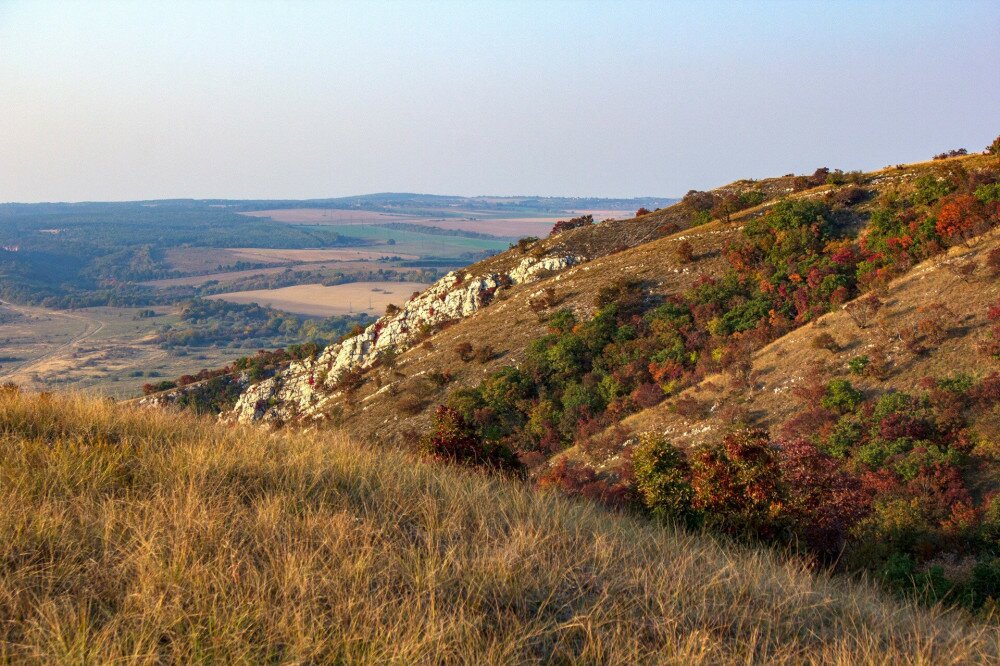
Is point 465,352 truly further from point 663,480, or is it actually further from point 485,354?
point 663,480

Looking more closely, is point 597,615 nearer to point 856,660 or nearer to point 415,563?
point 415,563

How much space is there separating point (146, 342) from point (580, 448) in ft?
454

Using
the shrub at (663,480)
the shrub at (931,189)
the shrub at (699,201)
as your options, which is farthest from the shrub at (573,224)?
the shrub at (663,480)

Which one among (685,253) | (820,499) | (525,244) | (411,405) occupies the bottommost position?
(411,405)

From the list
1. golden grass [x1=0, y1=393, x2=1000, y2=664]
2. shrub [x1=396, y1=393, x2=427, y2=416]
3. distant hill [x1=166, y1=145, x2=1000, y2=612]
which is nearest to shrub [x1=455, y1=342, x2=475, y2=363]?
distant hill [x1=166, y1=145, x2=1000, y2=612]

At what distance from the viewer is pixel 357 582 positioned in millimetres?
4730

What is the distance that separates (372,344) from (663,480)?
113 ft

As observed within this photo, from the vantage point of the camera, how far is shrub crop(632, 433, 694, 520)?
404 inches

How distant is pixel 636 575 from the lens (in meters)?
→ 5.45

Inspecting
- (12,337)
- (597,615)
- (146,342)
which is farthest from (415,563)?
(12,337)

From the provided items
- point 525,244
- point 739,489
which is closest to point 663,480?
point 739,489

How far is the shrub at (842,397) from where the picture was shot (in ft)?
60.1

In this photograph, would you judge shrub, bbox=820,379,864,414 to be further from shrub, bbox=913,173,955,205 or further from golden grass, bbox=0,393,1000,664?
shrub, bbox=913,173,955,205

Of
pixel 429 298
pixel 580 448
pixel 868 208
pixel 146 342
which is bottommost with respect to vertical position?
pixel 146 342
